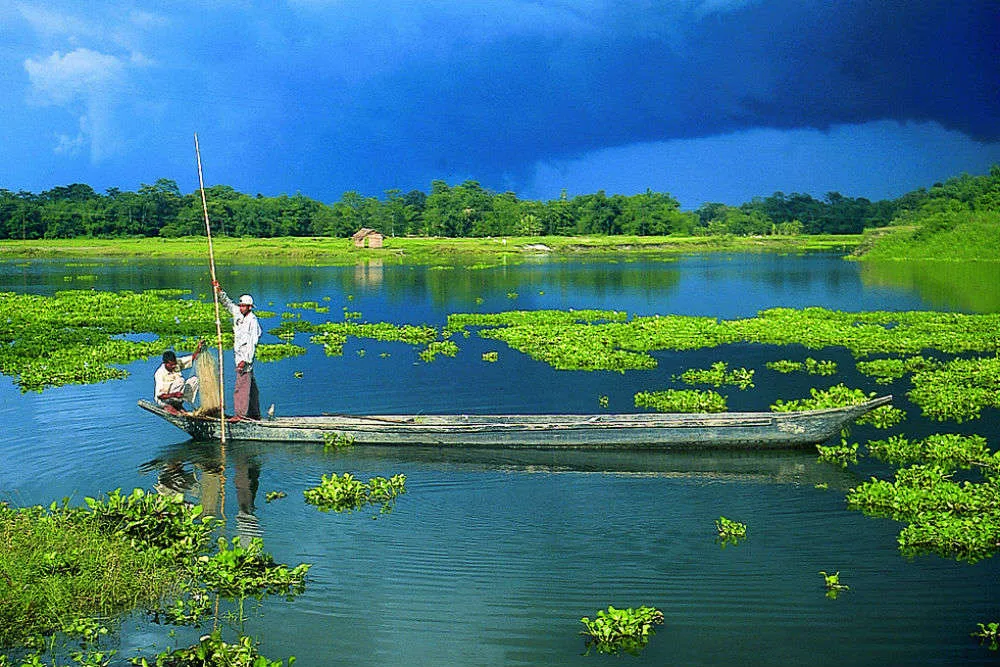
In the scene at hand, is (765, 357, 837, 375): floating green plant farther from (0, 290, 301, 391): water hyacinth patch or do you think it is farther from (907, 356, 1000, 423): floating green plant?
(0, 290, 301, 391): water hyacinth patch

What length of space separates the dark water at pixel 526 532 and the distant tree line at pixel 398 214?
89.3m

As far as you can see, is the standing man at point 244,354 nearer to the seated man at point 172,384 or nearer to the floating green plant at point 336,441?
the seated man at point 172,384

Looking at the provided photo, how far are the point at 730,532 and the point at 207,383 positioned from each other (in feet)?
30.8

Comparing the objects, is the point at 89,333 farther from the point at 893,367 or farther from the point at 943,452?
the point at 943,452

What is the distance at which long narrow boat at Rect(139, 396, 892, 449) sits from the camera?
602 inches

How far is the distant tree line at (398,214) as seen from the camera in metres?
115

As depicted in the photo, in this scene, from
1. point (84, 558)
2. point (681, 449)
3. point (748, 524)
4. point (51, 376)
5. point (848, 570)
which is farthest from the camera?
point (51, 376)

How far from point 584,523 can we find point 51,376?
1600 cm

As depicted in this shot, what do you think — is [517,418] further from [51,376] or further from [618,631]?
[51,376]

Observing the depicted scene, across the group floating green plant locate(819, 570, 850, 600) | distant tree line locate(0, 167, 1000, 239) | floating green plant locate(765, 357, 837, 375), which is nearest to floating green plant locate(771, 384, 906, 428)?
floating green plant locate(765, 357, 837, 375)

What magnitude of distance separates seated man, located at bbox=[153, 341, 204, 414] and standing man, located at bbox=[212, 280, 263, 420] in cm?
68

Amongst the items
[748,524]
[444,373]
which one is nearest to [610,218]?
[444,373]

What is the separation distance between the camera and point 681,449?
618 inches

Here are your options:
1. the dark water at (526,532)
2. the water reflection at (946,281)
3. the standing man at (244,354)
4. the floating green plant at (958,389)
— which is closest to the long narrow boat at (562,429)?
the dark water at (526,532)
